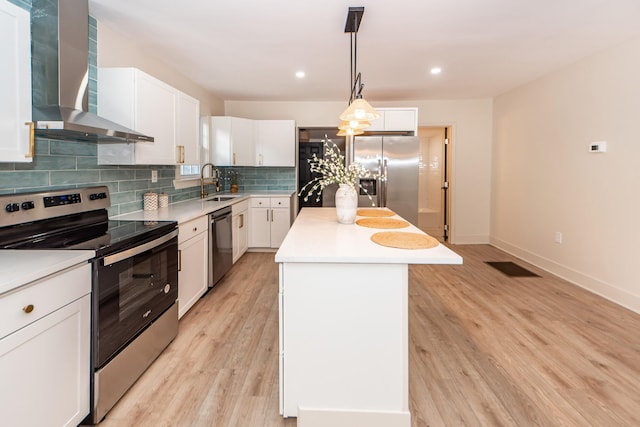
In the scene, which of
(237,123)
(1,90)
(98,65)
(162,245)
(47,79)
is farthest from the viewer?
(237,123)

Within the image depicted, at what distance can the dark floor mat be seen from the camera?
4.11m

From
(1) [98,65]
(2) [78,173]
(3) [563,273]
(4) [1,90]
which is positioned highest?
(1) [98,65]

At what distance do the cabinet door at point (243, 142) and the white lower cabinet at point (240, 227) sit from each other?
672 millimetres

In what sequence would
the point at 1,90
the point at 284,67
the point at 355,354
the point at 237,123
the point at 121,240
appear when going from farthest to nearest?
the point at 237,123 < the point at 284,67 < the point at 121,240 < the point at 355,354 < the point at 1,90

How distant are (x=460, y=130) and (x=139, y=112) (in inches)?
187

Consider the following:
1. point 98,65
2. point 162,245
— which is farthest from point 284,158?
point 162,245

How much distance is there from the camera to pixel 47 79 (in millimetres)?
2014

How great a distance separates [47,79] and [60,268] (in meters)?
1.29

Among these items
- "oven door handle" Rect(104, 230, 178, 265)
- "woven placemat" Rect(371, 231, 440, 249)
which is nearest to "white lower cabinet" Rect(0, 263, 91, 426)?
"oven door handle" Rect(104, 230, 178, 265)

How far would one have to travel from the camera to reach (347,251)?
5.50 feet

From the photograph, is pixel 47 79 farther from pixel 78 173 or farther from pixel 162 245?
pixel 162 245

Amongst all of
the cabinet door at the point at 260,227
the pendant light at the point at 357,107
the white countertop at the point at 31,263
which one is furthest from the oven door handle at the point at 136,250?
the cabinet door at the point at 260,227

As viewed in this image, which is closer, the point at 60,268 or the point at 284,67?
the point at 60,268

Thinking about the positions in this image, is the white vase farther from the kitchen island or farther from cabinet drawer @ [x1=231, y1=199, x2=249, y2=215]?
cabinet drawer @ [x1=231, y1=199, x2=249, y2=215]
